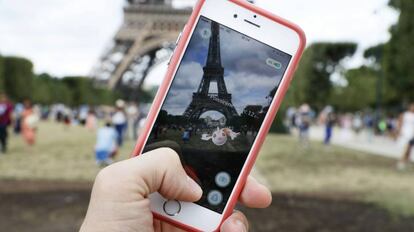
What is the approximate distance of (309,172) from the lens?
11.2 metres

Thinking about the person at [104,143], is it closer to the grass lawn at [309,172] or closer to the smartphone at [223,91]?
the grass lawn at [309,172]

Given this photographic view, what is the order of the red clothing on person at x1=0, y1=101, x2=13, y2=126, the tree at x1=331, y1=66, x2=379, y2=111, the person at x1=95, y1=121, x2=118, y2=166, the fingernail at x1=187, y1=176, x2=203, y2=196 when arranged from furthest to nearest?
the tree at x1=331, y1=66, x2=379, y2=111 < the red clothing on person at x1=0, y1=101, x2=13, y2=126 < the person at x1=95, y1=121, x2=118, y2=166 < the fingernail at x1=187, y1=176, x2=203, y2=196

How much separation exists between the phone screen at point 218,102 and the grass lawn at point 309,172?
19.5 feet

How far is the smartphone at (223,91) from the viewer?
1.90 m

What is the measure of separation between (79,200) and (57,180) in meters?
1.99

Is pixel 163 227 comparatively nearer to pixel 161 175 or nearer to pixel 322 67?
pixel 161 175

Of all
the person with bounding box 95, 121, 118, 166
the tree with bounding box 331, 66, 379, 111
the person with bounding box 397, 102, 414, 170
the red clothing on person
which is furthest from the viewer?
the tree with bounding box 331, 66, 379, 111

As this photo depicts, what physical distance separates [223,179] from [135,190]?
1.41 ft

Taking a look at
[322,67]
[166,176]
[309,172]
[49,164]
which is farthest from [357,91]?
[166,176]

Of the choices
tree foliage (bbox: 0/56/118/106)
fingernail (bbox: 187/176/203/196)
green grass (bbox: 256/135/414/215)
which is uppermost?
fingernail (bbox: 187/176/203/196)

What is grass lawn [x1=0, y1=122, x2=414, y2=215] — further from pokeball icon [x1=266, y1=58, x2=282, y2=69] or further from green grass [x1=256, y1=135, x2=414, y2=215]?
pokeball icon [x1=266, y1=58, x2=282, y2=69]

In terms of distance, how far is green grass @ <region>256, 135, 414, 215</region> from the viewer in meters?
8.20

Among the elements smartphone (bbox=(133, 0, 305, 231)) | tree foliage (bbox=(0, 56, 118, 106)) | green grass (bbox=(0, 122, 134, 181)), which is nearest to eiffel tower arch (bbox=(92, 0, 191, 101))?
tree foliage (bbox=(0, 56, 118, 106))

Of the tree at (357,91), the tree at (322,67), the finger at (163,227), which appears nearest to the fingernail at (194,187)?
the finger at (163,227)
